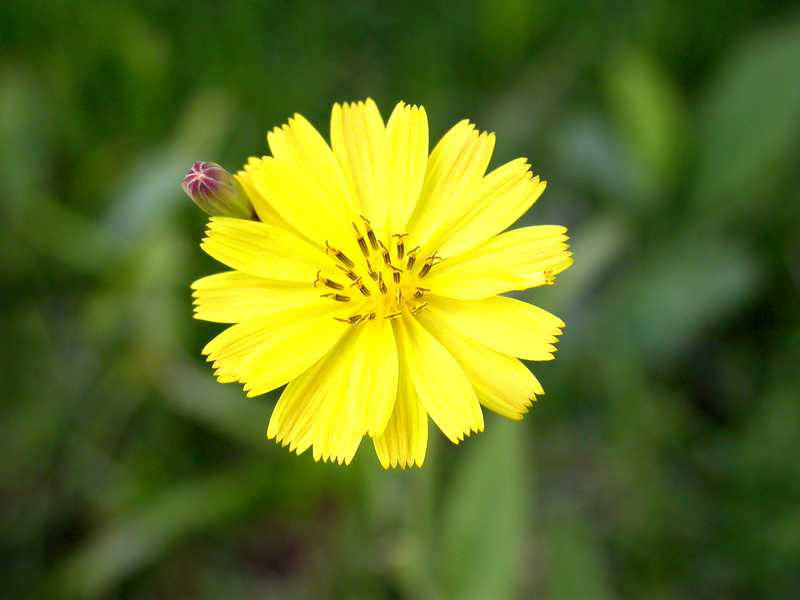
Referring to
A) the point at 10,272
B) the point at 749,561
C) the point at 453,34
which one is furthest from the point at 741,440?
the point at 10,272

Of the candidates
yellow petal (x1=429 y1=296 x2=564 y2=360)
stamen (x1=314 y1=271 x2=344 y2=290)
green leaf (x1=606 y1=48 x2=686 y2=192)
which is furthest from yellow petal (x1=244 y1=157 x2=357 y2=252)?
green leaf (x1=606 y1=48 x2=686 y2=192)

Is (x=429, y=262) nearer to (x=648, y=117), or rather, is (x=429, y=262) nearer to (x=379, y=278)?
(x=379, y=278)

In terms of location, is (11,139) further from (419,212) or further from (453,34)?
(419,212)

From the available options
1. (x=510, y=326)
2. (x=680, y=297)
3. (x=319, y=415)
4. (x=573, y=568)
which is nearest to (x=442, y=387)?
(x=510, y=326)

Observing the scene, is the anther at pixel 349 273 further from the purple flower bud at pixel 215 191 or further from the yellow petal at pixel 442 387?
the purple flower bud at pixel 215 191

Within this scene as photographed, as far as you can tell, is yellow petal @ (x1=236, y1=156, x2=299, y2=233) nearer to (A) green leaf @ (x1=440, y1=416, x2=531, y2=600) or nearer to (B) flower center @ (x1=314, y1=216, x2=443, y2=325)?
(B) flower center @ (x1=314, y1=216, x2=443, y2=325)

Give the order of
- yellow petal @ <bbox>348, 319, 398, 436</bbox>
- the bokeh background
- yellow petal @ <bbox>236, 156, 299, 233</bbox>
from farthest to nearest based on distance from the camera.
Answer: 1. the bokeh background
2. yellow petal @ <bbox>236, 156, 299, 233</bbox>
3. yellow petal @ <bbox>348, 319, 398, 436</bbox>

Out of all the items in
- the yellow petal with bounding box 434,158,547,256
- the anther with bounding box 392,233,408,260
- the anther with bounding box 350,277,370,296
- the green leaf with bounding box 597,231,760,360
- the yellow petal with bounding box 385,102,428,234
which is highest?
the green leaf with bounding box 597,231,760,360
